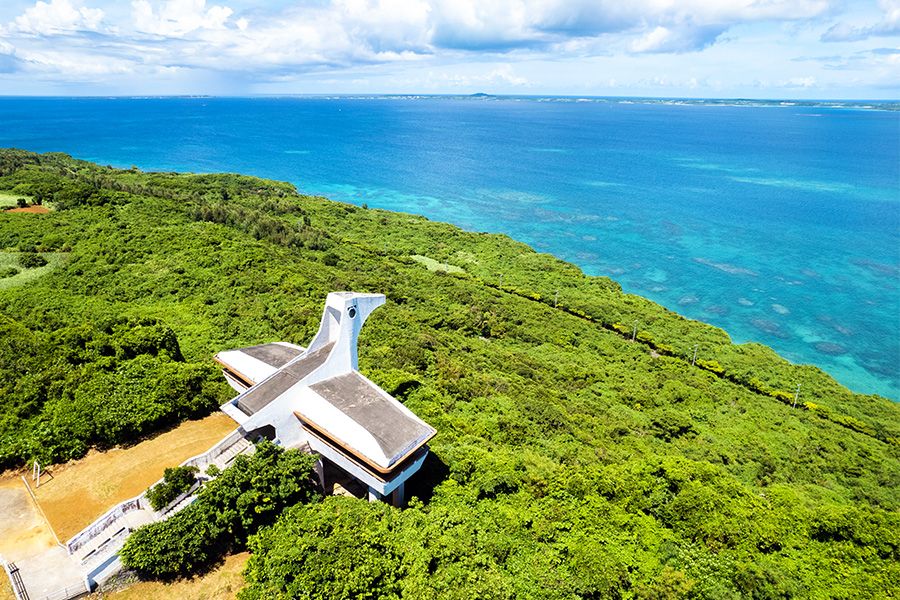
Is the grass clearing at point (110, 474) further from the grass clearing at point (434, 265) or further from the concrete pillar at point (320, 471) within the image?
the grass clearing at point (434, 265)

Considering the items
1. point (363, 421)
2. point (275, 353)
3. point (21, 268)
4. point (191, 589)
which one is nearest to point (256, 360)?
point (275, 353)

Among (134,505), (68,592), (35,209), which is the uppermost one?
(134,505)

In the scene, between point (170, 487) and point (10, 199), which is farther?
point (10, 199)

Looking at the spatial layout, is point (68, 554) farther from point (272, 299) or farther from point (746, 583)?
point (272, 299)

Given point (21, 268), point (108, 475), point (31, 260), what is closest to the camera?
point (108, 475)

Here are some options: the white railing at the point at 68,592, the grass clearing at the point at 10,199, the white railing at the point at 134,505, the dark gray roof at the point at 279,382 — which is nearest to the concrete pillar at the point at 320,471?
the white railing at the point at 134,505

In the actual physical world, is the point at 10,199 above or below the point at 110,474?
below

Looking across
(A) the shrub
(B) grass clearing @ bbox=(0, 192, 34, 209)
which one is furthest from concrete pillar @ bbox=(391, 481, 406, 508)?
(B) grass clearing @ bbox=(0, 192, 34, 209)

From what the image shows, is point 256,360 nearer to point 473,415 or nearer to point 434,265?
point 473,415
